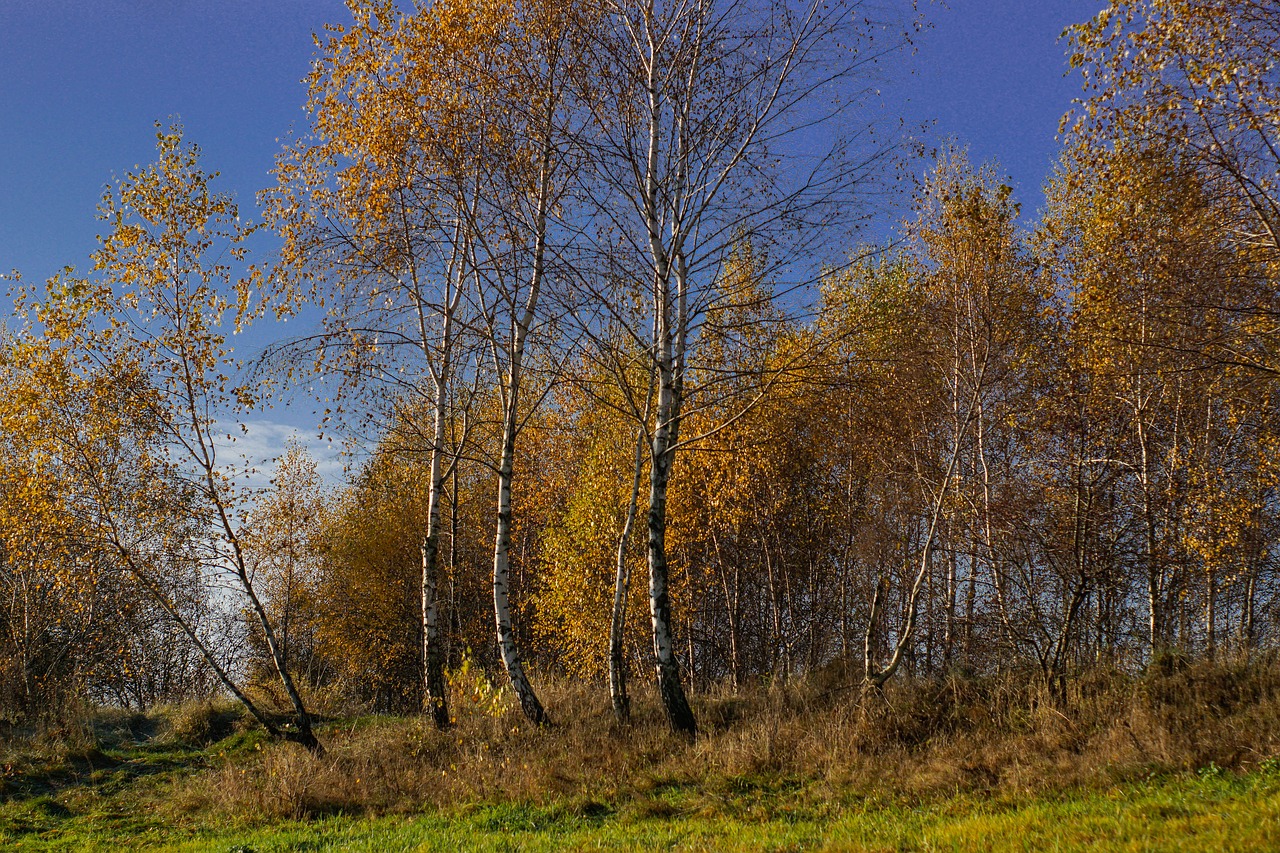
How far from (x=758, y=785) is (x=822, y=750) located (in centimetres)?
104

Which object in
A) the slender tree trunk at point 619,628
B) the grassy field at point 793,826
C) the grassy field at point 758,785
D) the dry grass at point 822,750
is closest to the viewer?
the grassy field at point 793,826

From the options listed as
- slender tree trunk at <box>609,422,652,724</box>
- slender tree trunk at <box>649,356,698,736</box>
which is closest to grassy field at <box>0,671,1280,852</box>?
slender tree trunk at <box>609,422,652,724</box>

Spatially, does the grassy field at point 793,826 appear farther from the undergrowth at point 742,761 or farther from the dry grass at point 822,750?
the dry grass at point 822,750

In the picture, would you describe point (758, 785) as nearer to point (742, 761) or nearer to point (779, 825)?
point (742, 761)

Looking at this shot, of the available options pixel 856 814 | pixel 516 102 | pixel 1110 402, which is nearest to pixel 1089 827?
pixel 856 814

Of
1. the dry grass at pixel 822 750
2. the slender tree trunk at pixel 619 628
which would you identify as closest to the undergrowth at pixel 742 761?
the dry grass at pixel 822 750

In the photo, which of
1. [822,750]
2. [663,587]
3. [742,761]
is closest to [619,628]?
[663,587]

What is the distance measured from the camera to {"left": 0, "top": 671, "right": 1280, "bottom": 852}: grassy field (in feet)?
21.6

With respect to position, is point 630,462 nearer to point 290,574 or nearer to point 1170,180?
point 1170,180

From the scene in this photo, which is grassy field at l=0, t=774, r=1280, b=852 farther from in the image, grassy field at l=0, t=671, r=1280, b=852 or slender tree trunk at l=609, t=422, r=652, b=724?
slender tree trunk at l=609, t=422, r=652, b=724

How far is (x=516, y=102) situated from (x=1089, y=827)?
451 inches

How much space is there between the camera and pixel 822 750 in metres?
9.35

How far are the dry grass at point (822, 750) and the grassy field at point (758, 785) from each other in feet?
0.10

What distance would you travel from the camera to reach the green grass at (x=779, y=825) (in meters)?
5.93
